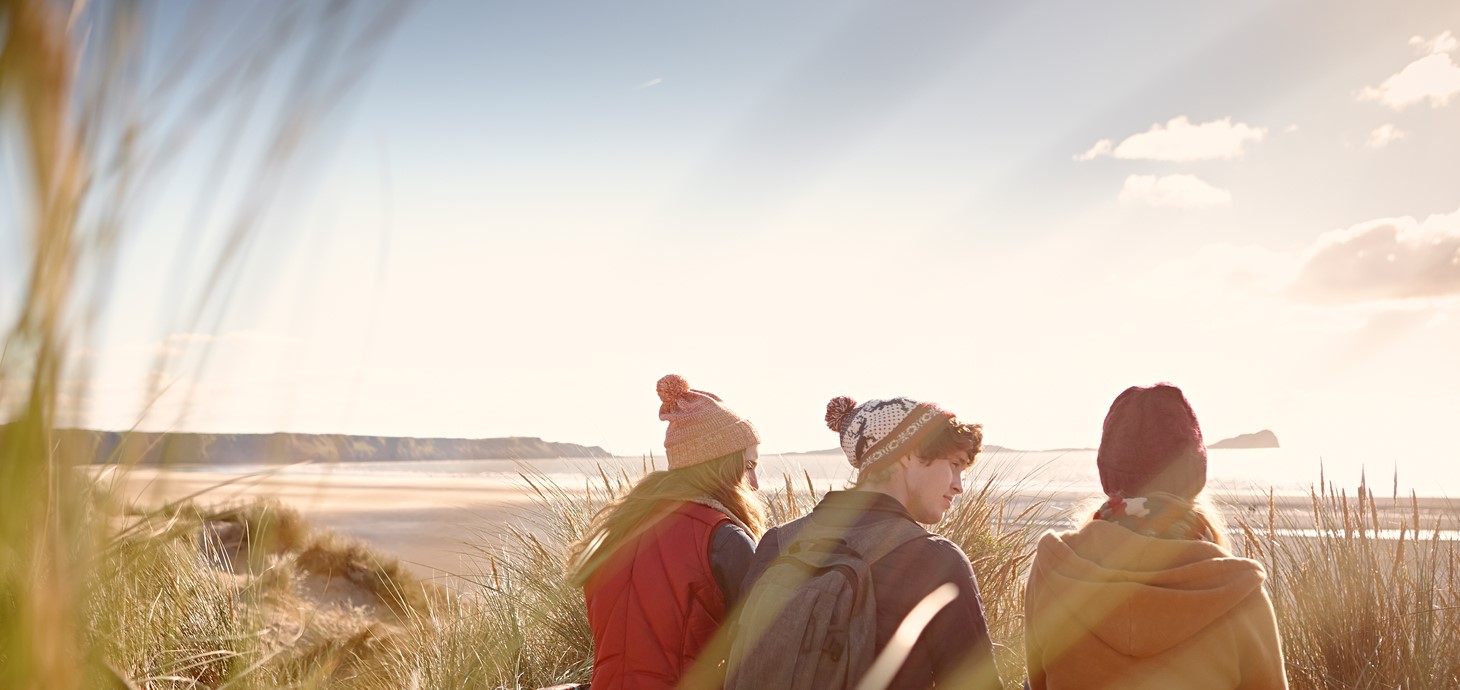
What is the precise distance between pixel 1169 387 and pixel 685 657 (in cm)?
176

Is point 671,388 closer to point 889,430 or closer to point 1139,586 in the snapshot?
point 889,430

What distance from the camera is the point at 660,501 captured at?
338cm

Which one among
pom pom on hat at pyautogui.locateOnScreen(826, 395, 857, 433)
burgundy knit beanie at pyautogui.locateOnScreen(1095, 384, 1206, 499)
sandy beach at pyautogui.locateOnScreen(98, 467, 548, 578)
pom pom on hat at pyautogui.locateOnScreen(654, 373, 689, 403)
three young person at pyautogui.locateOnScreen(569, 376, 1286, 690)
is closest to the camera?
sandy beach at pyautogui.locateOnScreen(98, 467, 548, 578)

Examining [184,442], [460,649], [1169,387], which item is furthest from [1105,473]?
[460,649]

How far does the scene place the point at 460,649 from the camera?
5.38 m

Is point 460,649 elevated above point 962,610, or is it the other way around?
point 962,610

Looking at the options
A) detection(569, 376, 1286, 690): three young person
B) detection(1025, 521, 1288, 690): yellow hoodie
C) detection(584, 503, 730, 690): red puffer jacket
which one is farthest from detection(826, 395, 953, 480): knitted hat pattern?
detection(584, 503, 730, 690): red puffer jacket

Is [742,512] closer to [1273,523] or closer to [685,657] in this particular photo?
[685,657]

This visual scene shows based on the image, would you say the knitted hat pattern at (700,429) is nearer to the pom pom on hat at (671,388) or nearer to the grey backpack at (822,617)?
the pom pom on hat at (671,388)

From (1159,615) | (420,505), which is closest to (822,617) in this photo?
(1159,615)

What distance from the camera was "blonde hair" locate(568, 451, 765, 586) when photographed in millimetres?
3375

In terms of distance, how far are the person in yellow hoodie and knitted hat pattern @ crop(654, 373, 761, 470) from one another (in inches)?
46.0

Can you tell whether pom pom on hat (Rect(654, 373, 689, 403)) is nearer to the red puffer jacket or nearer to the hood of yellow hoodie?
the red puffer jacket

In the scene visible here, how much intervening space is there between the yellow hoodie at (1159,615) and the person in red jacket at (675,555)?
1072 millimetres
